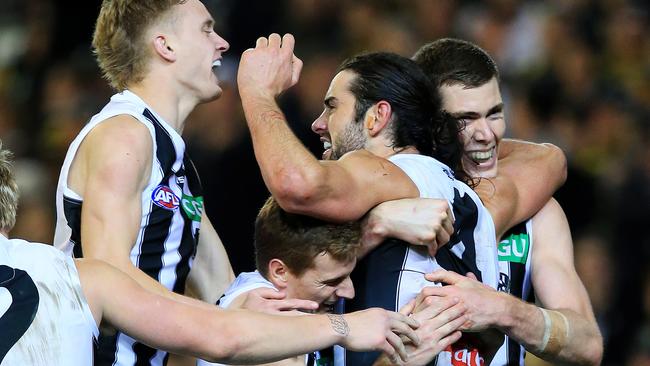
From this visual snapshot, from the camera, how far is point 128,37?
15.0 ft

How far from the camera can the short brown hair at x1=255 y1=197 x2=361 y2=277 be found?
3973 millimetres

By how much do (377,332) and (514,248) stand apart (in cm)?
140

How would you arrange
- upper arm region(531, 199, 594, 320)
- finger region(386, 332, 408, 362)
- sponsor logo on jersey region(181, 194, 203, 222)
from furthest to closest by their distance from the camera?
upper arm region(531, 199, 594, 320)
sponsor logo on jersey region(181, 194, 203, 222)
finger region(386, 332, 408, 362)

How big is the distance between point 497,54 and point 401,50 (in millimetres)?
746

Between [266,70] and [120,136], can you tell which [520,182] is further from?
[120,136]

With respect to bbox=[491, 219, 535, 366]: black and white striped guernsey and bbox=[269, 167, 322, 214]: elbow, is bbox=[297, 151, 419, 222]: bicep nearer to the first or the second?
bbox=[269, 167, 322, 214]: elbow

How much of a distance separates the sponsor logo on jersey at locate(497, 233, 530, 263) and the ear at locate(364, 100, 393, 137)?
0.84 m

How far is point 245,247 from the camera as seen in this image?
783 cm

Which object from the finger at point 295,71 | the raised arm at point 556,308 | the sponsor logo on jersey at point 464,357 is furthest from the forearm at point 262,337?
the finger at point 295,71

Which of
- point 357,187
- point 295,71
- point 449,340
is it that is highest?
point 295,71

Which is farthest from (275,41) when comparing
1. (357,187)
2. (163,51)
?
(357,187)

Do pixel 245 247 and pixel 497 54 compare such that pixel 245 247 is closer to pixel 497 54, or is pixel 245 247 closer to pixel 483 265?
pixel 497 54

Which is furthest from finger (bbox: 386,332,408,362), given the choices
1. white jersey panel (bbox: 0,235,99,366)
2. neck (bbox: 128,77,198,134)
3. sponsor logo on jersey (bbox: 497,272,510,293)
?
neck (bbox: 128,77,198,134)

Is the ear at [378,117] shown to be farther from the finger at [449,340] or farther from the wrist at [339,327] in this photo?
the wrist at [339,327]
